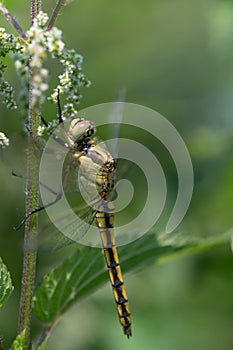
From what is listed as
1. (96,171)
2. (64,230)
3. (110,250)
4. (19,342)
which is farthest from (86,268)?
(19,342)

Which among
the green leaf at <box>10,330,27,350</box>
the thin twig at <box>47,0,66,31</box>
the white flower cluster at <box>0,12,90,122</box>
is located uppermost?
the thin twig at <box>47,0,66,31</box>

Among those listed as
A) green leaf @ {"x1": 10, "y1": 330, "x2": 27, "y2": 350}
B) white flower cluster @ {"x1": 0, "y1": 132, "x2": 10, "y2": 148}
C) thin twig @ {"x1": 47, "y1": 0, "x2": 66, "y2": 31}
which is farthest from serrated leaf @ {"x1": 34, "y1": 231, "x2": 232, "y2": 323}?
thin twig @ {"x1": 47, "y1": 0, "x2": 66, "y2": 31}

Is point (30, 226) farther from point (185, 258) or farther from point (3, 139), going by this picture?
point (185, 258)

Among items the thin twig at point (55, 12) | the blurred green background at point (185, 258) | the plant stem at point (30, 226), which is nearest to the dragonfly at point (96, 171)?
the plant stem at point (30, 226)

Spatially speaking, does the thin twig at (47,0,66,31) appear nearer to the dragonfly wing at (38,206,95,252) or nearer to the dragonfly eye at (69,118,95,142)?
the dragonfly eye at (69,118,95,142)

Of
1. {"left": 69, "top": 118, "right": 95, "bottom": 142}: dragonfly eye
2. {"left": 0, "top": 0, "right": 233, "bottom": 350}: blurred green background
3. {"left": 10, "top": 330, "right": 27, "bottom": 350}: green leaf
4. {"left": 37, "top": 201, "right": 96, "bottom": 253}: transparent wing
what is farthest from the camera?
{"left": 0, "top": 0, "right": 233, "bottom": 350}: blurred green background

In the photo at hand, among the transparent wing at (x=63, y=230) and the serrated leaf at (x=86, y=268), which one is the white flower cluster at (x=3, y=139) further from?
the serrated leaf at (x=86, y=268)

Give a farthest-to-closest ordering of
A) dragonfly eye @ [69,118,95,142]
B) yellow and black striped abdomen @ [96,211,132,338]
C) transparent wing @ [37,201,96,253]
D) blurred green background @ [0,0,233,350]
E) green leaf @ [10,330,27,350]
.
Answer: blurred green background @ [0,0,233,350], yellow and black striped abdomen @ [96,211,132,338], dragonfly eye @ [69,118,95,142], transparent wing @ [37,201,96,253], green leaf @ [10,330,27,350]

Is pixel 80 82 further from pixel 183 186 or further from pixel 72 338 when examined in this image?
pixel 72 338
